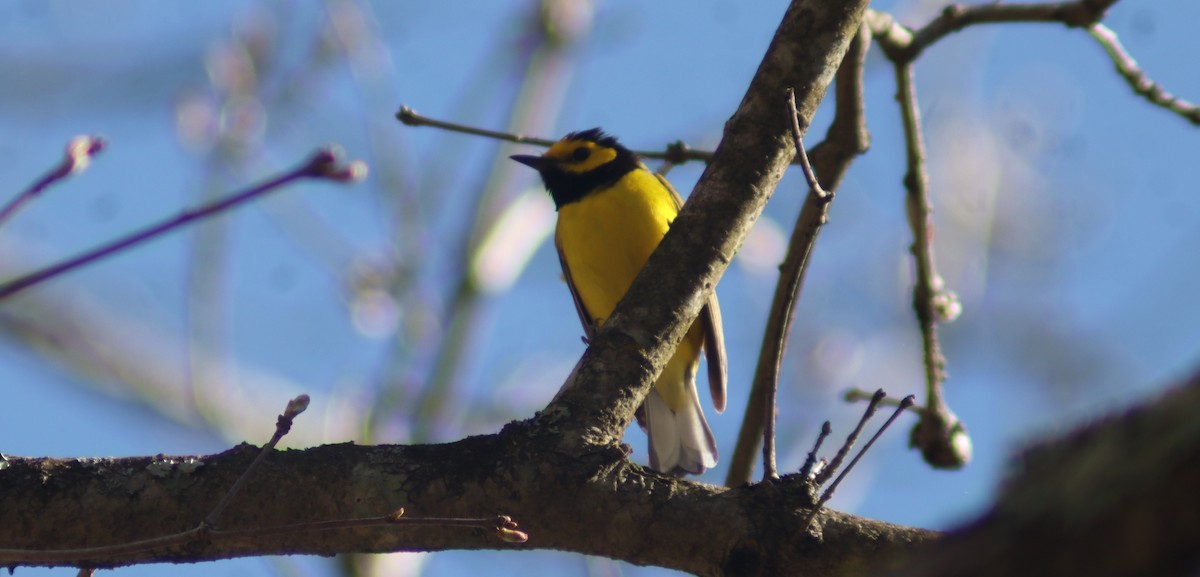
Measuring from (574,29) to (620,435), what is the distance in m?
9.78

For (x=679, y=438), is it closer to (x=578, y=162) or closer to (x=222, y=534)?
(x=578, y=162)

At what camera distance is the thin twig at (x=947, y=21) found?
12.0ft

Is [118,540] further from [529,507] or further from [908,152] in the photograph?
[908,152]

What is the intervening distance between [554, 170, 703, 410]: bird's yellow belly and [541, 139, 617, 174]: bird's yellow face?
0.55m

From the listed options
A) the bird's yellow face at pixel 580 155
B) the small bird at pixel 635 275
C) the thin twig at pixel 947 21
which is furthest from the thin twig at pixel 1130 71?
the bird's yellow face at pixel 580 155

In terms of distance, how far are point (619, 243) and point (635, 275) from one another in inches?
6.8

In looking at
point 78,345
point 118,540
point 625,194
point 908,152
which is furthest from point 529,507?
point 78,345

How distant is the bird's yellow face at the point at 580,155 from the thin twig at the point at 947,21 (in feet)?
8.88

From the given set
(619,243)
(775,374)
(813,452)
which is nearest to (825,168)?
(775,374)

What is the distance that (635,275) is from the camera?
5.59m

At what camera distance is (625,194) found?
5688 mm

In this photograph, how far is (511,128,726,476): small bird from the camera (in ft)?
18.0

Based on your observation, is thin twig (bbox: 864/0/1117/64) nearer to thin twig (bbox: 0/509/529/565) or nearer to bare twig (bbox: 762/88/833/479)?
bare twig (bbox: 762/88/833/479)

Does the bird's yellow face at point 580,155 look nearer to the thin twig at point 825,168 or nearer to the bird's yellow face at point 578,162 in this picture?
the bird's yellow face at point 578,162
